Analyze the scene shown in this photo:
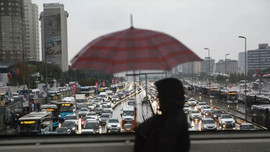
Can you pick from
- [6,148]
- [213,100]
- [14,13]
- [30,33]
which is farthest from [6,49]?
[6,148]

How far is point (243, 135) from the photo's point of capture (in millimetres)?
3398

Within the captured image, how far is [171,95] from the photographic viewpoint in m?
1.83

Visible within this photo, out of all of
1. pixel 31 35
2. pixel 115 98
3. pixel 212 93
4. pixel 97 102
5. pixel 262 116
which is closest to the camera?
pixel 262 116

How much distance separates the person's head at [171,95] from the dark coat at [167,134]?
4 centimetres

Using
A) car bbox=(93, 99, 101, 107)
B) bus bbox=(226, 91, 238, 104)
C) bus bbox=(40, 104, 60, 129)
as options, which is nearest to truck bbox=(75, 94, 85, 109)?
car bbox=(93, 99, 101, 107)

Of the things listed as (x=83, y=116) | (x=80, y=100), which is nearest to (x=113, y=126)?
(x=83, y=116)

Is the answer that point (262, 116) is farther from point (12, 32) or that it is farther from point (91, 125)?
point (12, 32)

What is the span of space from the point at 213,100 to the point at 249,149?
95.1ft

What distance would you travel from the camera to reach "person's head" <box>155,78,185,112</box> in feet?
5.99

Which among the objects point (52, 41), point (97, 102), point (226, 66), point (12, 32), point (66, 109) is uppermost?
point (12, 32)

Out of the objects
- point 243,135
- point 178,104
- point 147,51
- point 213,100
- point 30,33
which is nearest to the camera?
point 178,104

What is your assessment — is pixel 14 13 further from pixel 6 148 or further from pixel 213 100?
pixel 6 148

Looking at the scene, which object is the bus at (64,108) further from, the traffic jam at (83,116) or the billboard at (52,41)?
the billboard at (52,41)

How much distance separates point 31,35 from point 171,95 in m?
96.6
